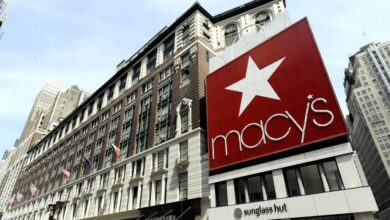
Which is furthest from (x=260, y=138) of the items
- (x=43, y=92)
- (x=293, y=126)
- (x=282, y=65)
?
(x=43, y=92)

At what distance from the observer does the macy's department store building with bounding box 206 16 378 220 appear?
16.3m

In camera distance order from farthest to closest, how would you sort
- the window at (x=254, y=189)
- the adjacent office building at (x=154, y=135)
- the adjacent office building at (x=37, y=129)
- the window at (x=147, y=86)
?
the adjacent office building at (x=37, y=129) → the window at (x=147, y=86) → the adjacent office building at (x=154, y=135) → the window at (x=254, y=189)

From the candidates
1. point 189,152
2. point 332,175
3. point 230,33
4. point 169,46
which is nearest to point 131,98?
point 169,46

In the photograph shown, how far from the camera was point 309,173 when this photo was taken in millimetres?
17922

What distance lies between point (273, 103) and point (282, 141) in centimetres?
351

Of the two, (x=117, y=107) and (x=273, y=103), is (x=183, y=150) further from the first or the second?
(x=117, y=107)

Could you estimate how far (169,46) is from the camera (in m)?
42.5

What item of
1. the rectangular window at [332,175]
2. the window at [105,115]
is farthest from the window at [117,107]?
the rectangular window at [332,175]

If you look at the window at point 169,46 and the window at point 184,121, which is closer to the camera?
the window at point 184,121

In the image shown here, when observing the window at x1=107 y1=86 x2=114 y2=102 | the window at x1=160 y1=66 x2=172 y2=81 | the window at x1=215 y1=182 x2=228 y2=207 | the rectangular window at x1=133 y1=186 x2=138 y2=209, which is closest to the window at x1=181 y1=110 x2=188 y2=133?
the window at x1=215 y1=182 x2=228 y2=207

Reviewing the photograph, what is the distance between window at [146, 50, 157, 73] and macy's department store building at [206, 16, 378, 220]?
2074cm

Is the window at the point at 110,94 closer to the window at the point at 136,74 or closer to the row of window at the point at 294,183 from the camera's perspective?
the window at the point at 136,74

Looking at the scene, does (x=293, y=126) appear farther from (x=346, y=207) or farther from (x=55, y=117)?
(x=55, y=117)

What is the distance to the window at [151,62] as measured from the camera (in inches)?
1740
